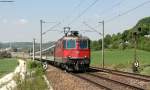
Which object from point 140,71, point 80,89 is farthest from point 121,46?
point 80,89

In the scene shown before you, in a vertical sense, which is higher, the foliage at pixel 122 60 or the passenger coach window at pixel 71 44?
the passenger coach window at pixel 71 44

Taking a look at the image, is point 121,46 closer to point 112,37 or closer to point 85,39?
point 112,37

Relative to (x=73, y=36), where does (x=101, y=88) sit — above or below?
below

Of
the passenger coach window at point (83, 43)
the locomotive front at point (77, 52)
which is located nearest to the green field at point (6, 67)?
the locomotive front at point (77, 52)

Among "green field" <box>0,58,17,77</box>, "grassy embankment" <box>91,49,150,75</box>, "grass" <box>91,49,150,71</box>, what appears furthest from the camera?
"green field" <box>0,58,17,77</box>

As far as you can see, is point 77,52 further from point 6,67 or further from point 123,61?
point 6,67

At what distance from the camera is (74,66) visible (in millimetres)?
41188

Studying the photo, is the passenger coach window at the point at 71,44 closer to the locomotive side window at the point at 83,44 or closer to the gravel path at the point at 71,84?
the locomotive side window at the point at 83,44

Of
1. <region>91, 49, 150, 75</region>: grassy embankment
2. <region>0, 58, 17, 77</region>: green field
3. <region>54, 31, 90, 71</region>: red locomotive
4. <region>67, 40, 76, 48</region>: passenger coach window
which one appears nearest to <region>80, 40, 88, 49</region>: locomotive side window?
<region>54, 31, 90, 71</region>: red locomotive

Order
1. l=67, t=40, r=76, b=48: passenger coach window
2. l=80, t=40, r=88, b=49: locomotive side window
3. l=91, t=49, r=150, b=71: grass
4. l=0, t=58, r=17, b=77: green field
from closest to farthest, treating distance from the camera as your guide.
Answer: l=80, t=40, r=88, b=49: locomotive side window → l=67, t=40, r=76, b=48: passenger coach window → l=91, t=49, r=150, b=71: grass → l=0, t=58, r=17, b=77: green field

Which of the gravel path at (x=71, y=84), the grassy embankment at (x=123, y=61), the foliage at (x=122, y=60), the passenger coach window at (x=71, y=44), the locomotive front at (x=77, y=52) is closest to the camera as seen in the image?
the gravel path at (x=71, y=84)

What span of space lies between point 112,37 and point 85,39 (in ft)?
282

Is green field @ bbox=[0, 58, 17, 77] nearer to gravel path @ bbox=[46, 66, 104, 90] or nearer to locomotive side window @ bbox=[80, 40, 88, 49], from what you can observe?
locomotive side window @ bbox=[80, 40, 88, 49]

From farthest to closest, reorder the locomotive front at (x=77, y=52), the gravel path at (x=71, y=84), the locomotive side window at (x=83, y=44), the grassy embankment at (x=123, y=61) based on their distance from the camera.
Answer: the grassy embankment at (x=123, y=61) → the locomotive side window at (x=83, y=44) → the locomotive front at (x=77, y=52) → the gravel path at (x=71, y=84)
